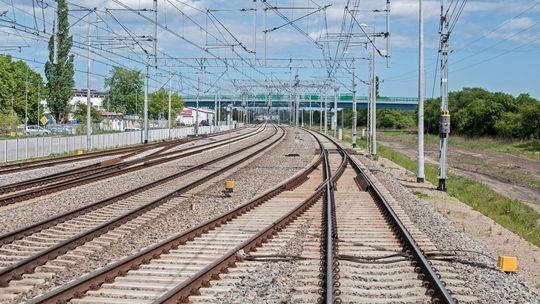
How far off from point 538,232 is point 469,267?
797 cm

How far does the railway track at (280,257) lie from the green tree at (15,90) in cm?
6450

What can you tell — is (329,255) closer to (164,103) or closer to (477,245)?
(477,245)

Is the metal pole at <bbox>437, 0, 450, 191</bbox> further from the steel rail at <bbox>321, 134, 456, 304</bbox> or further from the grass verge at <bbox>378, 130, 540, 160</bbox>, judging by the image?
the grass verge at <bbox>378, 130, 540, 160</bbox>

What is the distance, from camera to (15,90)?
264ft

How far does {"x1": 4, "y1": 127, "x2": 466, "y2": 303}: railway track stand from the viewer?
8.14m

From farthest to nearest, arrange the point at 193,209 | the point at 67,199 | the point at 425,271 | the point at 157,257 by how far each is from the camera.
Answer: the point at 67,199 < the point at 193,209 < the point at 157,257 < the point at 425,271

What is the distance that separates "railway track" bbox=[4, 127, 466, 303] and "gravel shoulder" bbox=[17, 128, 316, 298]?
0.63 metres

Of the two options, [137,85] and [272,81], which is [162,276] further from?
[137,85]

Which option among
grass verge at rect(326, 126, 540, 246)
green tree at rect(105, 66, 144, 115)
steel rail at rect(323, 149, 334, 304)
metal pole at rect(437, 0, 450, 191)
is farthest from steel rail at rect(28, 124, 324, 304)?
green tree at rect(105, 66, 144, 115)

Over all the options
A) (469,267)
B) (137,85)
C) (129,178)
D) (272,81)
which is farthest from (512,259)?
(137,85)

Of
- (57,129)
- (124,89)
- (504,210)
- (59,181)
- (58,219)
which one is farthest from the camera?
(124,89)

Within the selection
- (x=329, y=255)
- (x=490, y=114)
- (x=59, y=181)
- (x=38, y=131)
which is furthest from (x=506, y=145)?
(x=329, y=255)

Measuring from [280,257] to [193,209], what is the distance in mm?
6050

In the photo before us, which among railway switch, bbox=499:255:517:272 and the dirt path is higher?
railway switch, bbox=499:255:517:272
